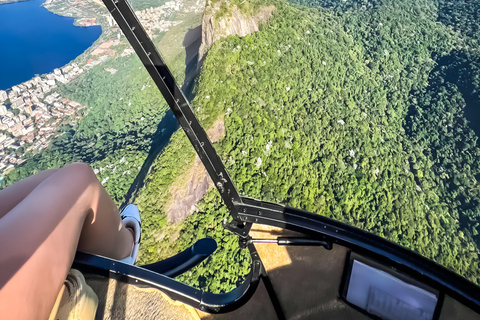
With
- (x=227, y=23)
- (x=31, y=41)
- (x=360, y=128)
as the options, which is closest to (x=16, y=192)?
(x=227, y=23)

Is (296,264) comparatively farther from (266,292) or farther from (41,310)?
(41,310)

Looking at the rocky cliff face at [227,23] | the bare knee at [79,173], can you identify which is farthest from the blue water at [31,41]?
the bare knee at [79,173]

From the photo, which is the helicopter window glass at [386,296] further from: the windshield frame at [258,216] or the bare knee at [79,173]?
the bare knee at [79,173]

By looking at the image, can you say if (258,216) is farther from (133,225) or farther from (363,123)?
(363,123)

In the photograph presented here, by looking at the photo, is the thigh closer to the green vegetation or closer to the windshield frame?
the windshield frame

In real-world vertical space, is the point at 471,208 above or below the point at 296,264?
below

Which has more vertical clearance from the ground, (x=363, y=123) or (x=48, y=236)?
(x=48, y=236)

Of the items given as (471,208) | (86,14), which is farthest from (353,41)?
(86,14)
